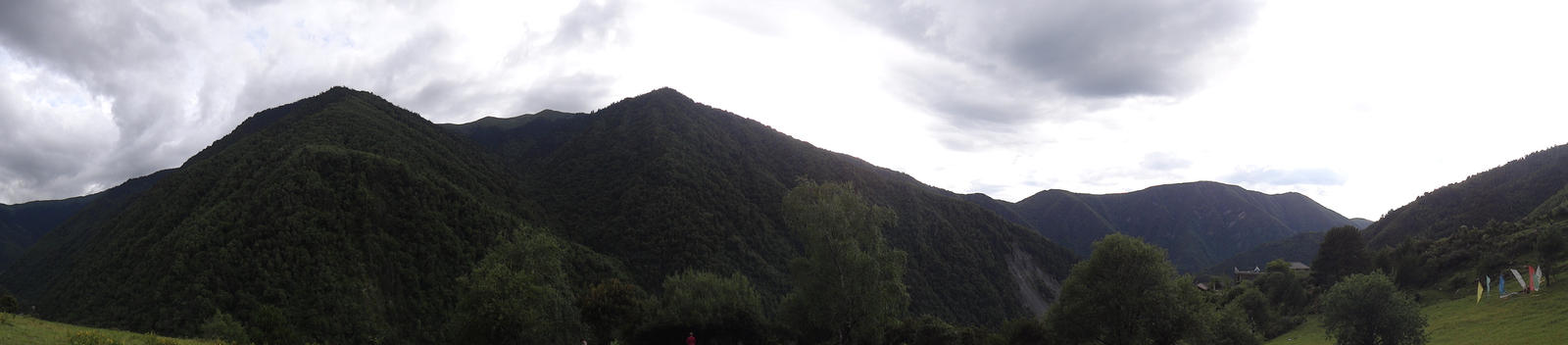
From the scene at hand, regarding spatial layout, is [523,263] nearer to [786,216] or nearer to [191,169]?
[786,216]

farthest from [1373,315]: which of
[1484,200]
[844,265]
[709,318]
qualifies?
[1484,200]

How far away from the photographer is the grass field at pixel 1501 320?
1319 inches

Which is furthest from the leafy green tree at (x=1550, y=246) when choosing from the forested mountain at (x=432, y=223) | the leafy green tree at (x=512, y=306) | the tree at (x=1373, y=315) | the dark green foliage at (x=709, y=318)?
the leafy green tree at (x=512, y=306)

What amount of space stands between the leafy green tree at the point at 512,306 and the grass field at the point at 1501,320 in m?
47.9

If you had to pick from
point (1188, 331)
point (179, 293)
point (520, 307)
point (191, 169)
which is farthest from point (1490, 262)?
point (191, 169)

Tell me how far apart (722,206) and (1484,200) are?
134826 millimetres

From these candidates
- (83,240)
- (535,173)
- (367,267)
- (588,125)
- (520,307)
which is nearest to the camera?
(520,307)

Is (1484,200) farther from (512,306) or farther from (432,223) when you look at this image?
(432,223)

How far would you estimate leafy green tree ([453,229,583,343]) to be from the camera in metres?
35.3

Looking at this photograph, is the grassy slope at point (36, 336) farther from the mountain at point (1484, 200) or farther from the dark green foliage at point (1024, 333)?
the mountain at point (1484, 200)

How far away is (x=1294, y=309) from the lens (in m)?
74.0

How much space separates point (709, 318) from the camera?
41.5m

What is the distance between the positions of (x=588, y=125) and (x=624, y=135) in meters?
25.4

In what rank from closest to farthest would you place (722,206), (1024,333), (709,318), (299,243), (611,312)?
(709,318)
(611,312)
(1024,333)
(299,243)
(722,206)
